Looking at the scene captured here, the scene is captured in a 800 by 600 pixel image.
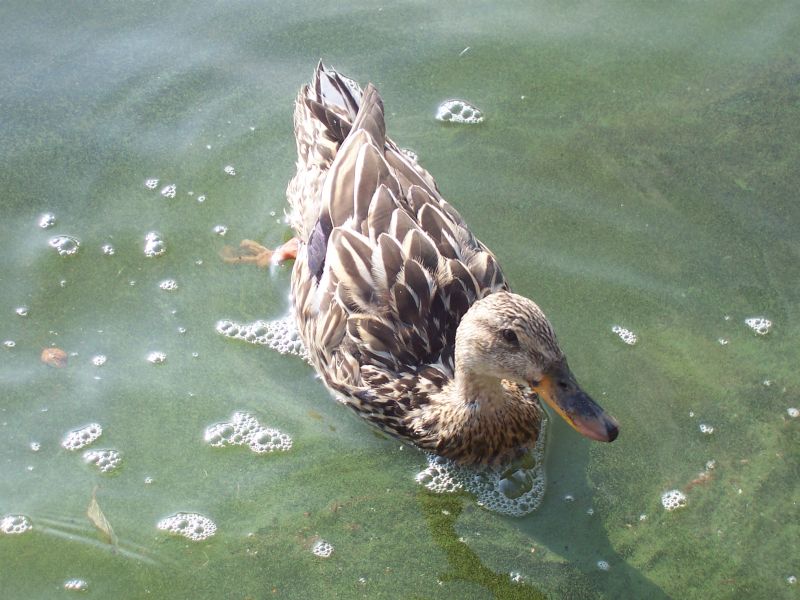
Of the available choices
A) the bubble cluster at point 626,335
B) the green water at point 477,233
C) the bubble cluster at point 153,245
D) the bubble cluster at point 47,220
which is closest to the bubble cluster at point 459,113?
the green water at point 477,233

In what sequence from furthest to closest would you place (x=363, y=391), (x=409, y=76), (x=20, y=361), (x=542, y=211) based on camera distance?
(x=409, y=76) < (x=542, y=211) < (x=20, y=361) < (x=363, y=391)

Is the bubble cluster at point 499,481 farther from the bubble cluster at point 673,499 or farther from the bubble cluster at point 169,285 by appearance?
the bubble cluster at point 169,285

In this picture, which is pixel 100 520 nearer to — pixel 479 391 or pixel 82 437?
pixel 82 437

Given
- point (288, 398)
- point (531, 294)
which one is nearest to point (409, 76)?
point (531, 294)

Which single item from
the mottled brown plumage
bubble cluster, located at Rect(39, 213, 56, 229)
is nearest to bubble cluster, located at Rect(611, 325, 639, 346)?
the mottled brown plumage

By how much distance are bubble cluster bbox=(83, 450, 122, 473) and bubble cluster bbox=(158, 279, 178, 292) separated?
937 mm

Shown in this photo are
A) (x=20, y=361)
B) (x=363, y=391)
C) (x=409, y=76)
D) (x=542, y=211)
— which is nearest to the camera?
(x=363, y=391)

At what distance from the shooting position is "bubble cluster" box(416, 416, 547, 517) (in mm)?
4422

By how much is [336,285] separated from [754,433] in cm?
197

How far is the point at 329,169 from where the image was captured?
501cm

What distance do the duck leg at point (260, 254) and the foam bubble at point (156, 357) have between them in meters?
0.64

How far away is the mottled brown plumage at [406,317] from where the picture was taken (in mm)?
4457

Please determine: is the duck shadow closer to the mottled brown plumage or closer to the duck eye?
the mottled brown plumage

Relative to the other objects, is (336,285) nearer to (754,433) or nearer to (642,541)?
(642,541)
